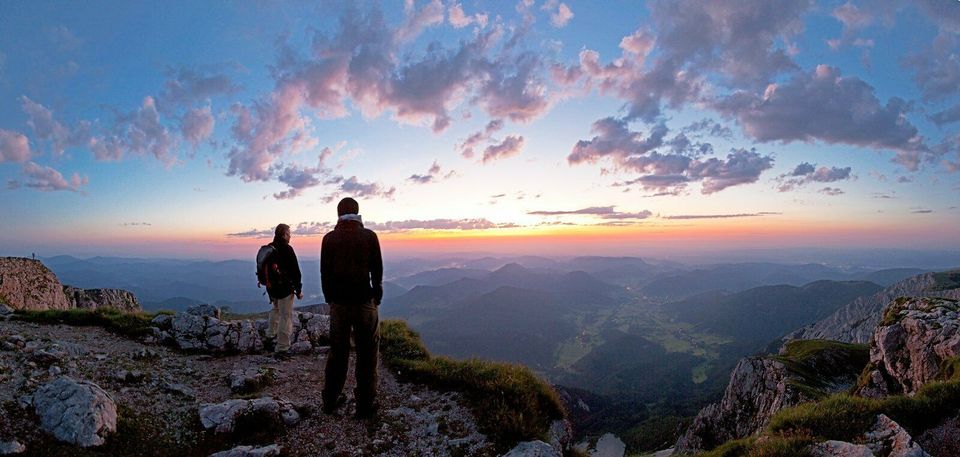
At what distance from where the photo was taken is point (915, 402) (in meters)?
7.73

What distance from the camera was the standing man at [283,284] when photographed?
12.4 metres

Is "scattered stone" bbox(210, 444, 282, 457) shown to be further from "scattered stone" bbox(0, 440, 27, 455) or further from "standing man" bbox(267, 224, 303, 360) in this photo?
"standing man" bbox(267, 224, 303, 360)

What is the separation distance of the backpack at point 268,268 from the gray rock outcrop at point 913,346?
24802 millimetres

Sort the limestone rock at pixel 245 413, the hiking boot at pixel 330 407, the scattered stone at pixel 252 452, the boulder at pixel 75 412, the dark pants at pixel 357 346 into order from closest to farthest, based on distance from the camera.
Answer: the boulder at pixel 75 412 → the scattered stone at pixel 252 452 → the limestone rock at pixel 245 413 → the dark pants at pixel 357 346 → the hiking boot at pixel 330 407

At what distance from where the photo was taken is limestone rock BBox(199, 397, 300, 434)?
774cm

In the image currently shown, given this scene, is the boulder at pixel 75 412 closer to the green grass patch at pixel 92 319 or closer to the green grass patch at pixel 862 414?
the green grass patch at pixel 92 319

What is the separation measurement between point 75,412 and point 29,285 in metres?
30.0

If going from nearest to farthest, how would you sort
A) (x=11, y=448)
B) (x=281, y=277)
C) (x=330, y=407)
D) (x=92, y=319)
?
(x=11, y=448) < (x=330, y=407) < (x=281, y=277) < (x=92, y=319)

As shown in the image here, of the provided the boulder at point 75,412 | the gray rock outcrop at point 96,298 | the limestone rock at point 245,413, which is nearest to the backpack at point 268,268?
the limestone rock at point 245,413

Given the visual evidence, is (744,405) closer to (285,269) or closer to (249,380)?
(285,269)

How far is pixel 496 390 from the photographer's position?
8.84 meters

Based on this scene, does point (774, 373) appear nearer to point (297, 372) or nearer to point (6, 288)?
point (297, 372)

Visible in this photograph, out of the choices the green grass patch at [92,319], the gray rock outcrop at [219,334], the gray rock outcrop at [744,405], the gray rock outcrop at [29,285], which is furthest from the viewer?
the gray rock outcrop at [744,405]

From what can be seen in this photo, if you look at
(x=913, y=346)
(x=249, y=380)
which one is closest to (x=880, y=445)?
(x=249, y=380)
